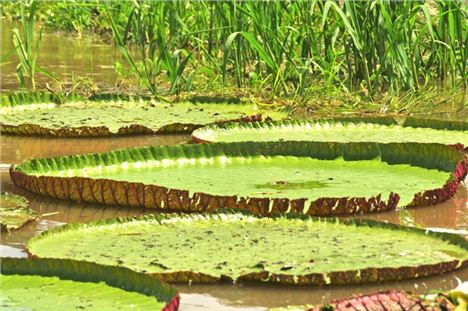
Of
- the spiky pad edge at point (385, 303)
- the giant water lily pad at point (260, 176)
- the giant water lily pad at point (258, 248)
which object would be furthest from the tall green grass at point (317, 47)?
the spiky pad edge at point (385, 303)

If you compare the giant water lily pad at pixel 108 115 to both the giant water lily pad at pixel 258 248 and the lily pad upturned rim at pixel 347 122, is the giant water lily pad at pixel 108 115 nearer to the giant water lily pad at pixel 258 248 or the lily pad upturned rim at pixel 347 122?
the lily pad upturned rim at pixel 347 122

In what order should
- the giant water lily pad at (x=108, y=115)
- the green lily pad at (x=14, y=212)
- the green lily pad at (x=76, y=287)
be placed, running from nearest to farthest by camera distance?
the green lily pad at (x=76, y=287) → the green lily pad at (x=14, y=212) → the giant water lily pad at (x=108, y=115)

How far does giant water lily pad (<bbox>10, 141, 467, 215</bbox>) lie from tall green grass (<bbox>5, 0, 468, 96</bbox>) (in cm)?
139

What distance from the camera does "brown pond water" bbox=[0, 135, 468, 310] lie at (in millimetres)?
3088

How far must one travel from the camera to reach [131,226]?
363 centimetres

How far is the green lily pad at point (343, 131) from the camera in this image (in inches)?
207

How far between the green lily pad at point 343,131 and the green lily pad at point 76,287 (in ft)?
7.11

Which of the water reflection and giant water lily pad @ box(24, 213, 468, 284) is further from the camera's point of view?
the water reflection

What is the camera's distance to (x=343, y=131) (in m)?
5.46

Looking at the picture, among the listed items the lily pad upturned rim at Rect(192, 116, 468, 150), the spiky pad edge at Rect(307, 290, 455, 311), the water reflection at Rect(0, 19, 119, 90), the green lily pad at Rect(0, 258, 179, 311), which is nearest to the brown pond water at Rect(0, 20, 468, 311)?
the green lily pad at Rect(0, 258, 179, 311)

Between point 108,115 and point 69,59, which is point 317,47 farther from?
point 69,59

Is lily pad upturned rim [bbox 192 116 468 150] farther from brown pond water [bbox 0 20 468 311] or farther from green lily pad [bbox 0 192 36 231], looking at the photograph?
green lily pad [bbox 0 192 36 231]

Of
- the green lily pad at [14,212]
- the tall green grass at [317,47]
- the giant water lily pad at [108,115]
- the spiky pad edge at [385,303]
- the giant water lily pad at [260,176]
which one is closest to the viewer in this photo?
the spiky pad edge at [385,303]

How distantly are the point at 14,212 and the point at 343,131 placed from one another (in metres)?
1.96
